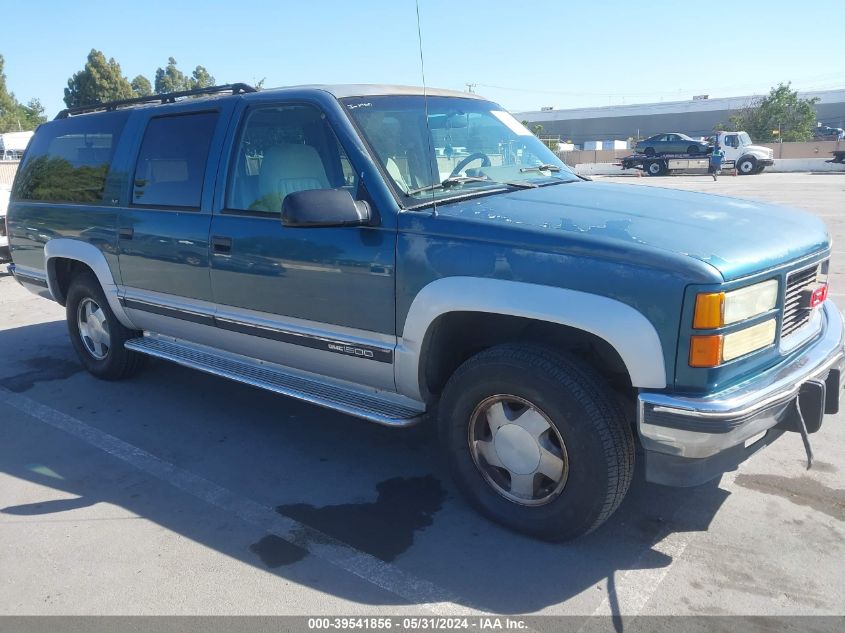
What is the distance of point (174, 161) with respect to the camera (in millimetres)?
4605

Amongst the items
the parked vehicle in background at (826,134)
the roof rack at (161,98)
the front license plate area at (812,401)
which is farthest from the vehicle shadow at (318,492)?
the parked vehicle in background at (826,134)

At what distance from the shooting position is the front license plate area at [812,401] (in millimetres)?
3002

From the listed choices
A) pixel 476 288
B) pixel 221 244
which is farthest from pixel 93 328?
pixel 476 288

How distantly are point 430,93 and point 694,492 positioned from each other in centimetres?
270

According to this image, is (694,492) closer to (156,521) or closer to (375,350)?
(375,350)

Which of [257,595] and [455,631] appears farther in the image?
[257,595]

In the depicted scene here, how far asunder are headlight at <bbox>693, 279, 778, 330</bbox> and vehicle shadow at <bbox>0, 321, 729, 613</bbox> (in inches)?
43.2

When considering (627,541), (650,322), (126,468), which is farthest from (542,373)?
(126,468)

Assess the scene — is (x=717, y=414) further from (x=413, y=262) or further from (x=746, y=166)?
(x=746, y=166)

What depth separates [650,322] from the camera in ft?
8.88

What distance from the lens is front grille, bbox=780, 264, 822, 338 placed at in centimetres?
314

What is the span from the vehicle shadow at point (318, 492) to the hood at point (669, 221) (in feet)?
4.34

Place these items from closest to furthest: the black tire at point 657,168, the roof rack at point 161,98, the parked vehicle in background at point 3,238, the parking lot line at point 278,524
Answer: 1. the parking lot line at point 278,524
2. the roof rack at point 161,98
3. the parked vehicle in background at point 3,238
4. the black tire at point 657,168

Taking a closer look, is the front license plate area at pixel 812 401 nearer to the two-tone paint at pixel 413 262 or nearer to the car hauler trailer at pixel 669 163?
the two-tone paint at pixel 413 262
